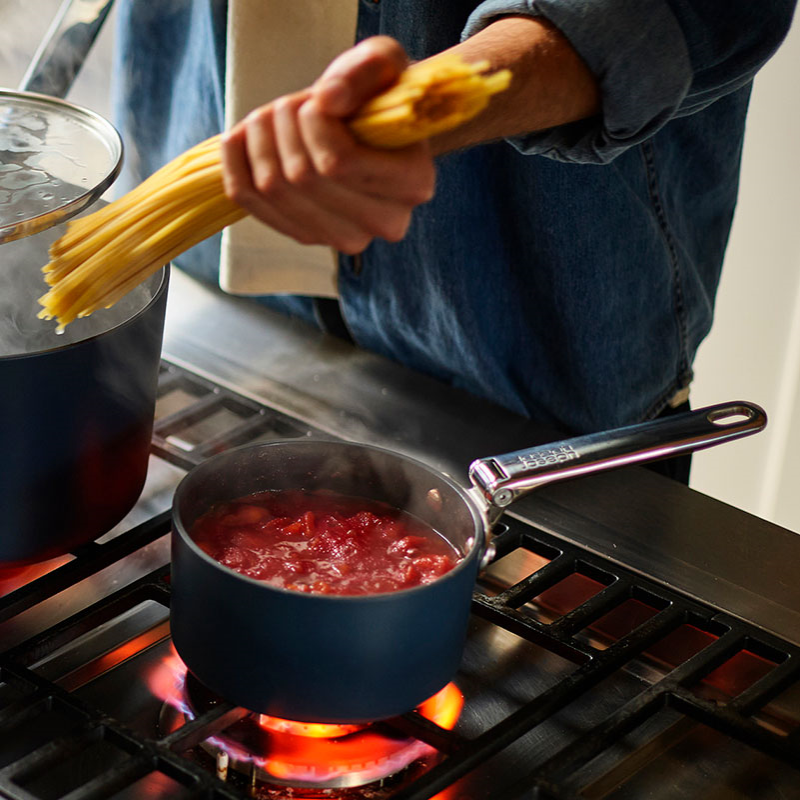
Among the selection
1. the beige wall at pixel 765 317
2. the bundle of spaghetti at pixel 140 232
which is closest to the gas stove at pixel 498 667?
the bundle of spaghetti at pixel 140 232

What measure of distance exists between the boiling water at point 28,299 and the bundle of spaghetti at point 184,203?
0.55 feet

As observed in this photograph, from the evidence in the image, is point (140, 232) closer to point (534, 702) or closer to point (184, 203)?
point (184, 203)

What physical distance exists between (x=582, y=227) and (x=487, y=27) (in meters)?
0.32

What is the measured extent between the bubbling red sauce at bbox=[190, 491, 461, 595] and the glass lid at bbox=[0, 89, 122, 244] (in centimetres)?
22

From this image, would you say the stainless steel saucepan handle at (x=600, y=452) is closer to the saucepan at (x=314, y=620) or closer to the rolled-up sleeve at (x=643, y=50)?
the saucepan at (x=314, y=620)

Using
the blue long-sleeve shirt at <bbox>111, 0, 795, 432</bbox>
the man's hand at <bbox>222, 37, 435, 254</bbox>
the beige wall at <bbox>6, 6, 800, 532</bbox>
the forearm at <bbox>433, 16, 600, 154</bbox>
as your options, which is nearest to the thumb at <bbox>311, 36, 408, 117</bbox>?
the man's hand at <bbox>222, 37, 435, 254</bbox>

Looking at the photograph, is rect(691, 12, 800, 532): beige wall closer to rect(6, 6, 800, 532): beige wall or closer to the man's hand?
rect(6, 6, 800, 532): beige wall

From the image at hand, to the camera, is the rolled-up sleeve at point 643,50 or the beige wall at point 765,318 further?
the beige wall at point 765,318

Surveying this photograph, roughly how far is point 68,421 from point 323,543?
185 mm

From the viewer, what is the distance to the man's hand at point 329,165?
548 mm

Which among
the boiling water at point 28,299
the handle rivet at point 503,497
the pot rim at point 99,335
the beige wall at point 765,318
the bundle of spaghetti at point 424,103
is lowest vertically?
the beige wall at point 765,318

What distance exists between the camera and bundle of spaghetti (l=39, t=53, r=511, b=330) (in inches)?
20.8

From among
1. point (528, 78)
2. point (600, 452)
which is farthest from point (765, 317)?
point (528, 78)

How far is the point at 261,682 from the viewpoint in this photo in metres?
0.69
